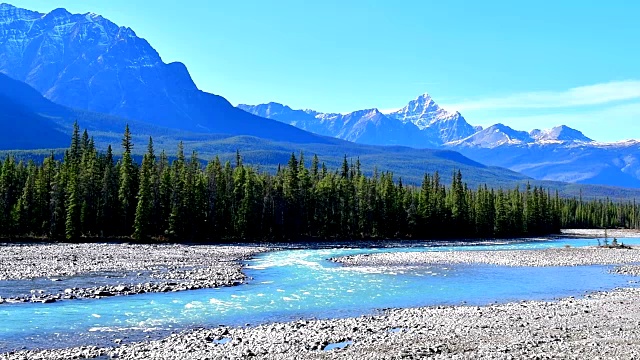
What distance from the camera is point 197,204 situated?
95.0m

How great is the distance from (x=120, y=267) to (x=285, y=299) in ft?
74.0

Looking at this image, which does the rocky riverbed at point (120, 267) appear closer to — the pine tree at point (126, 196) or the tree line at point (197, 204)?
the tree line at point (197, 204)

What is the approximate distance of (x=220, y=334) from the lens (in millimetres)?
25938

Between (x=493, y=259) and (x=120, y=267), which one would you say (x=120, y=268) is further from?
(x=493, y=259)

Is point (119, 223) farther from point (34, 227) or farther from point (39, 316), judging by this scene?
point (39, 316)

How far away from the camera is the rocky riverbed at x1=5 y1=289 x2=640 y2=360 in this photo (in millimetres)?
22250

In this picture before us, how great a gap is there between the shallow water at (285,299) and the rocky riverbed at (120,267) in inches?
81.3

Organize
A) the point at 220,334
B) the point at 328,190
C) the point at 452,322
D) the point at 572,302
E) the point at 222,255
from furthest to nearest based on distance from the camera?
the point at 328,190, the point at 222,255, the point at 572,302, the point at 452,322, the point at 220,334

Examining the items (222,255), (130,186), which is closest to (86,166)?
(130,186)

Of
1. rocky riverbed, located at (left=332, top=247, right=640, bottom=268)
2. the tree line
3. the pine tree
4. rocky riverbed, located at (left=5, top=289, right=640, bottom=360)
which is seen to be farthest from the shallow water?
the pine tree

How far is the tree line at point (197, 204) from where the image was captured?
293ft

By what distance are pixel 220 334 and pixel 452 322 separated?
453 inches

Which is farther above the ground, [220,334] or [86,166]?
[86,166]

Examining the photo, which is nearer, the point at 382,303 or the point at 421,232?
the point at 382,303
